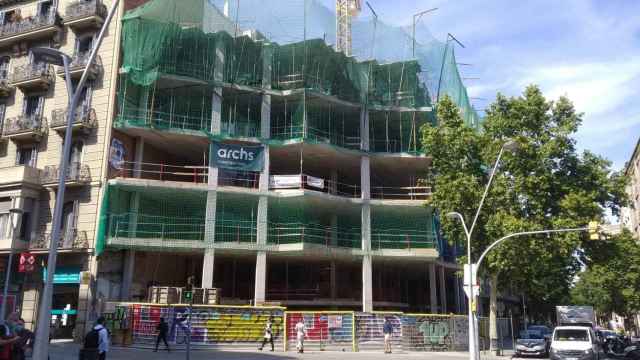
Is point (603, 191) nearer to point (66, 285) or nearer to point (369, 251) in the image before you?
point (369, 251)

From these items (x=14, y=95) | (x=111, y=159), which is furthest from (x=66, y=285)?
(x=14, y=95)

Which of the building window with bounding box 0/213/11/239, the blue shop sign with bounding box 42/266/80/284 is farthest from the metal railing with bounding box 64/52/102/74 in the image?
the blue shop sign with bounding box 42/266/80/284

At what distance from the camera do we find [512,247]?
27.7m

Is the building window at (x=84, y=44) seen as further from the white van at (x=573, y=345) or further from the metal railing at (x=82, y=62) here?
the white van at (x=573, y=345)

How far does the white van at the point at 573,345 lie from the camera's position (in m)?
22.2

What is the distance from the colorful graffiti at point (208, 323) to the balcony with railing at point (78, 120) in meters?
11.0

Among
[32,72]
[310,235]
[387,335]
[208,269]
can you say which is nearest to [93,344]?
[387,335]

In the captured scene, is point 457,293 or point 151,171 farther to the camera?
point 457,293

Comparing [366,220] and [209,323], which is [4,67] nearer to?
[209,323]

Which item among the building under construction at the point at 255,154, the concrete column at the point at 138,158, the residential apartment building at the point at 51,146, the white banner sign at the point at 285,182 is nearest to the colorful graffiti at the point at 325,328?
the building under construction at the point at 255,154

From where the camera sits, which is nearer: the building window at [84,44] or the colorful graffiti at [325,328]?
the colorful graffiti at [325,328]

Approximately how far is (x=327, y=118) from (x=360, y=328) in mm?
15400

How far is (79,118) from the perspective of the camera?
101 ft

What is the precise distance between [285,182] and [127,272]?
1044cm
